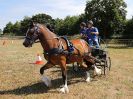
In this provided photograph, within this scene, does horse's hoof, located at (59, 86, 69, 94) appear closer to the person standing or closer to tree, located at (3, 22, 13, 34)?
the person standing

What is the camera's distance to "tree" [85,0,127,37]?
57969mm

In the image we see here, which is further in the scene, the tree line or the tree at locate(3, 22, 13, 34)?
the tree at locate(3, 22, 13, 34)

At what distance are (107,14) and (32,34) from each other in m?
48.6

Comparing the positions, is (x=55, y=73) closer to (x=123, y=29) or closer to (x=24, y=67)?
(x=24, y=67)

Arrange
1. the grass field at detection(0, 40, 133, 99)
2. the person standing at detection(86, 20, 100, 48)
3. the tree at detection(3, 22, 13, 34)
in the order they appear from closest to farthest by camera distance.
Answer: the grass field at detection(0, 40, 133, 99) < the person standing at detection(86, 20, 100, 48) < the tree at detection(3, 22, 13, 34)

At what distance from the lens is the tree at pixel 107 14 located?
58.0m

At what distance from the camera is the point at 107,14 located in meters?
58.6

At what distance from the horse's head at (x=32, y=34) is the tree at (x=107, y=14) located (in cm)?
4717

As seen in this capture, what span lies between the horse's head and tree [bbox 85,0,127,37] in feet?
155

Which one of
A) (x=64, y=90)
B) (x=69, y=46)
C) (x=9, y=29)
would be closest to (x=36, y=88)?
(x=64, y=90)

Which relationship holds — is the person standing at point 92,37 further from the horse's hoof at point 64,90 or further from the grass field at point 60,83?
the horse's hoof at point 64,90

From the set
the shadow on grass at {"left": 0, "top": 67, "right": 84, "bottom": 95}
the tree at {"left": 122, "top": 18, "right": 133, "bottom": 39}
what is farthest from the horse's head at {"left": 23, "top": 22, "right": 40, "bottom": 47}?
the tree at {"left": 122, "top": 18, "right": 133, "bottom": 39}

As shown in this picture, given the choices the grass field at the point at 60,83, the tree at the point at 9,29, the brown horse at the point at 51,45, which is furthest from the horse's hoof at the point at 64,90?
the tree at the point at 9,29

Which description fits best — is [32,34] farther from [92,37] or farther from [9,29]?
[9,29]
